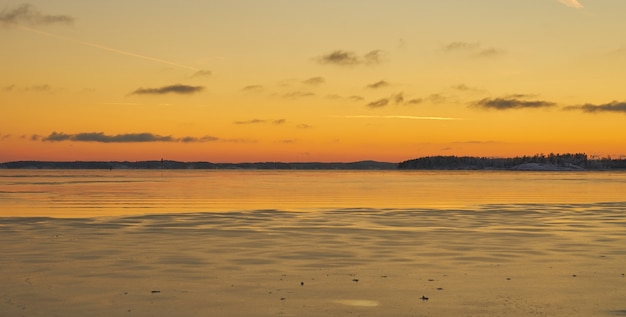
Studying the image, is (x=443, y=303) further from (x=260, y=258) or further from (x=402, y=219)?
(x=402, y=219)

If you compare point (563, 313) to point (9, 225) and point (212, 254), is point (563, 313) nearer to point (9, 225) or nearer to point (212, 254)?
point (212, 254)

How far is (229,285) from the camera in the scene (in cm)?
1540

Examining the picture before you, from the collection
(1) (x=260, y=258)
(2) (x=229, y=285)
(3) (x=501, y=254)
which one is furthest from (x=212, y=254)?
(3) (x=501, y=254)

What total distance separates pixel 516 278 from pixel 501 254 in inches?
174

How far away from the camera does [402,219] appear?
3356 centimetres

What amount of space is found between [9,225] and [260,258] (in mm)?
14649

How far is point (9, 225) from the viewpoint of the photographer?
2964cm

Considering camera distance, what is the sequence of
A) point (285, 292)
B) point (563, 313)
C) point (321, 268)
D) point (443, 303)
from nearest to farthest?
point (563, 313)
point (443, 303)
point (285, 292)
point (321, 268)

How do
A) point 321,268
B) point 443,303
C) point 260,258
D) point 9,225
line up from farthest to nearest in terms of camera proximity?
point 9,225, point 260,258, point 321,268, point 443,303

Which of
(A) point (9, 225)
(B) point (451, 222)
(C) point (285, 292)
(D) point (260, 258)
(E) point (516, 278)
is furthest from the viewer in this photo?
(B) point (451, 222)

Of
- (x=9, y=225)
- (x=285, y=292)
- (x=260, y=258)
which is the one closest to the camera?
(x=285, y=292)

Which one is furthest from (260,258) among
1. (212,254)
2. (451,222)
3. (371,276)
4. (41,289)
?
(451,222)

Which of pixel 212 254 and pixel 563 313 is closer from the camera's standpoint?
pixel 563 313

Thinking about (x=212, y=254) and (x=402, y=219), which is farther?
(x=402, y=219)
